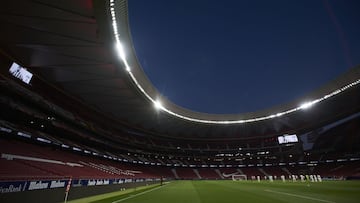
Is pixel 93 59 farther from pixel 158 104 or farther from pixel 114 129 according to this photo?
pixel 114 129

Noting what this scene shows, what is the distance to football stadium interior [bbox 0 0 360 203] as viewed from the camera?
12078 mm

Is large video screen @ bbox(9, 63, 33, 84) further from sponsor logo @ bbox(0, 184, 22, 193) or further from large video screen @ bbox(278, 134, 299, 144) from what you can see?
large video screen @ bbox(278, 134, 299, 144)

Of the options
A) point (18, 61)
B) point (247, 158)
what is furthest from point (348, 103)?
point (18, 61)

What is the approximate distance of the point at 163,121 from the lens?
43344 mm

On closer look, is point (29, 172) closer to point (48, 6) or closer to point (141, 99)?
point (48, 6)

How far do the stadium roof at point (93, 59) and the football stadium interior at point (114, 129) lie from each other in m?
0.10

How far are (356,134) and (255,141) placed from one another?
24384 mm

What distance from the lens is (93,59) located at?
56.1ft

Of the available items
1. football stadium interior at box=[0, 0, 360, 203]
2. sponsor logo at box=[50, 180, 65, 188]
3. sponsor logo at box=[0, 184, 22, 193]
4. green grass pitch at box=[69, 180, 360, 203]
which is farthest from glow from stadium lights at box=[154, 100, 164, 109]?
sponsor logo at box=[0, 184, 22, 193]

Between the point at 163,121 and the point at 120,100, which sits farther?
the point at 163,121

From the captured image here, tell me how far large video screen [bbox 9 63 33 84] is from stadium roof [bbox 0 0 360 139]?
0.62 meters

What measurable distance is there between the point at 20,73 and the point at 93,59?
7.69 m

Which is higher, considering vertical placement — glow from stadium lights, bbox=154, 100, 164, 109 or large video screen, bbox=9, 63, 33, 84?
glow from stadium lights, bbox=154, 100, 164, 109

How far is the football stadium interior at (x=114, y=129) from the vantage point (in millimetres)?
12078
